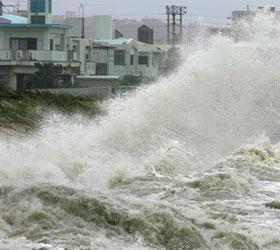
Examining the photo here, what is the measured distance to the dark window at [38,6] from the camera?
40125 millimetres

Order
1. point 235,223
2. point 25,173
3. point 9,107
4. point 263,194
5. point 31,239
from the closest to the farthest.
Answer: point 31,239
point 235,223
point 25,173
point 263,194
point 9,107

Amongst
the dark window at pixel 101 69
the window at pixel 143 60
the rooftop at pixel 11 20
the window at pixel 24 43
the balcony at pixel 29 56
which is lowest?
the dark window at pixel 101 69

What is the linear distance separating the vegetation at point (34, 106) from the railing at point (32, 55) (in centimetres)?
733

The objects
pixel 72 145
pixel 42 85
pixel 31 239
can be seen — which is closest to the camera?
pixel 31 239

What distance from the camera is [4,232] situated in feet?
33.3

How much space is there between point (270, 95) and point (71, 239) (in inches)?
583

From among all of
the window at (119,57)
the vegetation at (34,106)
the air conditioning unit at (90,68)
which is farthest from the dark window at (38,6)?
the vegetation at (34,106)

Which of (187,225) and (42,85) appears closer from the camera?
(187,225)

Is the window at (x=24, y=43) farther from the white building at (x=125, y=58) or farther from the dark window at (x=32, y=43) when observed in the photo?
the white building at (x=125, y=58)

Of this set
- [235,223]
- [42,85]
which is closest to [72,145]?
[235,223]

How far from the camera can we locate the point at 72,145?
18531mm

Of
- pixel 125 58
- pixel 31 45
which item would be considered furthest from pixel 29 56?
pixel 125 58

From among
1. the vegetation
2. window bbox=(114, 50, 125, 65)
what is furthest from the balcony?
window bbox=(114, 50, 125, 65)

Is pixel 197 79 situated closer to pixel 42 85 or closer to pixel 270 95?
pixel 270 95
